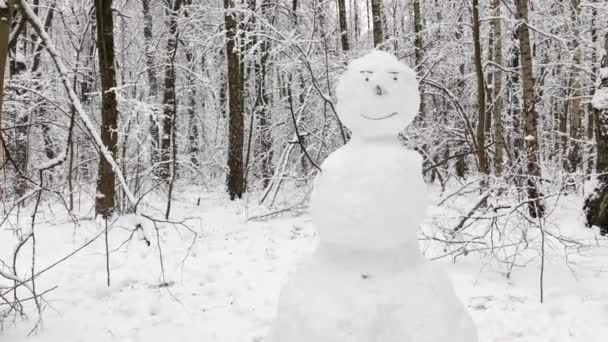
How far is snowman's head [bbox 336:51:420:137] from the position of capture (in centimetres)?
246

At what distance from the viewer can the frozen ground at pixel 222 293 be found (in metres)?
3.70

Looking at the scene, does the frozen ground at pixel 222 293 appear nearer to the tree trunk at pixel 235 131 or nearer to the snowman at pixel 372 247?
the snowman at pixel 372 247

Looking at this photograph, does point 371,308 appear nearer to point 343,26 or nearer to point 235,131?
point 235,131

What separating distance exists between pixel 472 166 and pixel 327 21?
734 centimetres

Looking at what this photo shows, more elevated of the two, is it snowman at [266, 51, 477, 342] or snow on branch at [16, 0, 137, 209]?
snow on branch at [16, 0, 137, 209]

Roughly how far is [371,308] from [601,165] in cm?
506

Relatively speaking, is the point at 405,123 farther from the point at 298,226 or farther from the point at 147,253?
the point at 298,226

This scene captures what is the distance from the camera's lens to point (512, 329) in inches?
144

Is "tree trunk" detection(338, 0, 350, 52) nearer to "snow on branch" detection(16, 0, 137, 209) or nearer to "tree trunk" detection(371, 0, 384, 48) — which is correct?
"tree trunk" detection(371, 0, 384, 48)

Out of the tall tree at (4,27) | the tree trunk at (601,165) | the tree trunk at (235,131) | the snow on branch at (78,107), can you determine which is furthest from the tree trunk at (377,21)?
the tall tree at (4,27)

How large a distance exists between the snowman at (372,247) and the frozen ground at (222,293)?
1.53m

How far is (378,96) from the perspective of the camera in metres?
2.46

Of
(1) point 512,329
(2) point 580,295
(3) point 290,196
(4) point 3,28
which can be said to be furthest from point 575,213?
(4) point 3,28

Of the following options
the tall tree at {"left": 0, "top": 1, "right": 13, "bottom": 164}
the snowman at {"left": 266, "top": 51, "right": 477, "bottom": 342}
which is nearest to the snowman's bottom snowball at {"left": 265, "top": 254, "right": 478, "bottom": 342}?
the snowman at {"left": 266, "top": 51, "right": 477, "bottom": 342}
